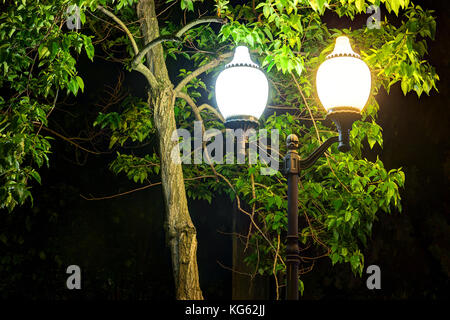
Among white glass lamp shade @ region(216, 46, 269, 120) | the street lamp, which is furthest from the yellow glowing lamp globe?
the street lamp

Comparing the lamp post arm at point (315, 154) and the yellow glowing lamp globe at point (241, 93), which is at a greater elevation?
the yellow glowing lamp globe at point (241, 93)

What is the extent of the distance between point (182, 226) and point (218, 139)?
2298 millimetres

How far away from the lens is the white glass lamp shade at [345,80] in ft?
13.0

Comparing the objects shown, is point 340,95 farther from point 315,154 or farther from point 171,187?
point 171,187

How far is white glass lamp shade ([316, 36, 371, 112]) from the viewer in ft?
13.0

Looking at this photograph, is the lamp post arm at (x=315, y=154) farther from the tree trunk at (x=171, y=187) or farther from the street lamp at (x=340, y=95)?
the tree trunk at (x=171, y=187)

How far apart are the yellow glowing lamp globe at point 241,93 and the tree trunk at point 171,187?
180 cm

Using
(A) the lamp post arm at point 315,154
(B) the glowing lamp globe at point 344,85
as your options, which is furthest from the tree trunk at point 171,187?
(B) the glowing lamp globe at point 344,85

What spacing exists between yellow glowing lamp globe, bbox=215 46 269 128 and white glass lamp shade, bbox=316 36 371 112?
1.75 ft

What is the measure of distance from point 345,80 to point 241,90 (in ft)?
2.60

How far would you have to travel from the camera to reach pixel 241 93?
416 centimetres

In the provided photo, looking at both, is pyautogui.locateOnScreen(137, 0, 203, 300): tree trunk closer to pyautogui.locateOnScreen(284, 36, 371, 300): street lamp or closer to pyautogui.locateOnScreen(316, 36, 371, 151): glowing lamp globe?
pyautogui.locateOnScreen(284, 36, 371, 300): street lamp

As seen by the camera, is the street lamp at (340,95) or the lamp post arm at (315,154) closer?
the street lamp at (340,95)

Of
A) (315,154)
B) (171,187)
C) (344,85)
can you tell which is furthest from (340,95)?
(171,187)
